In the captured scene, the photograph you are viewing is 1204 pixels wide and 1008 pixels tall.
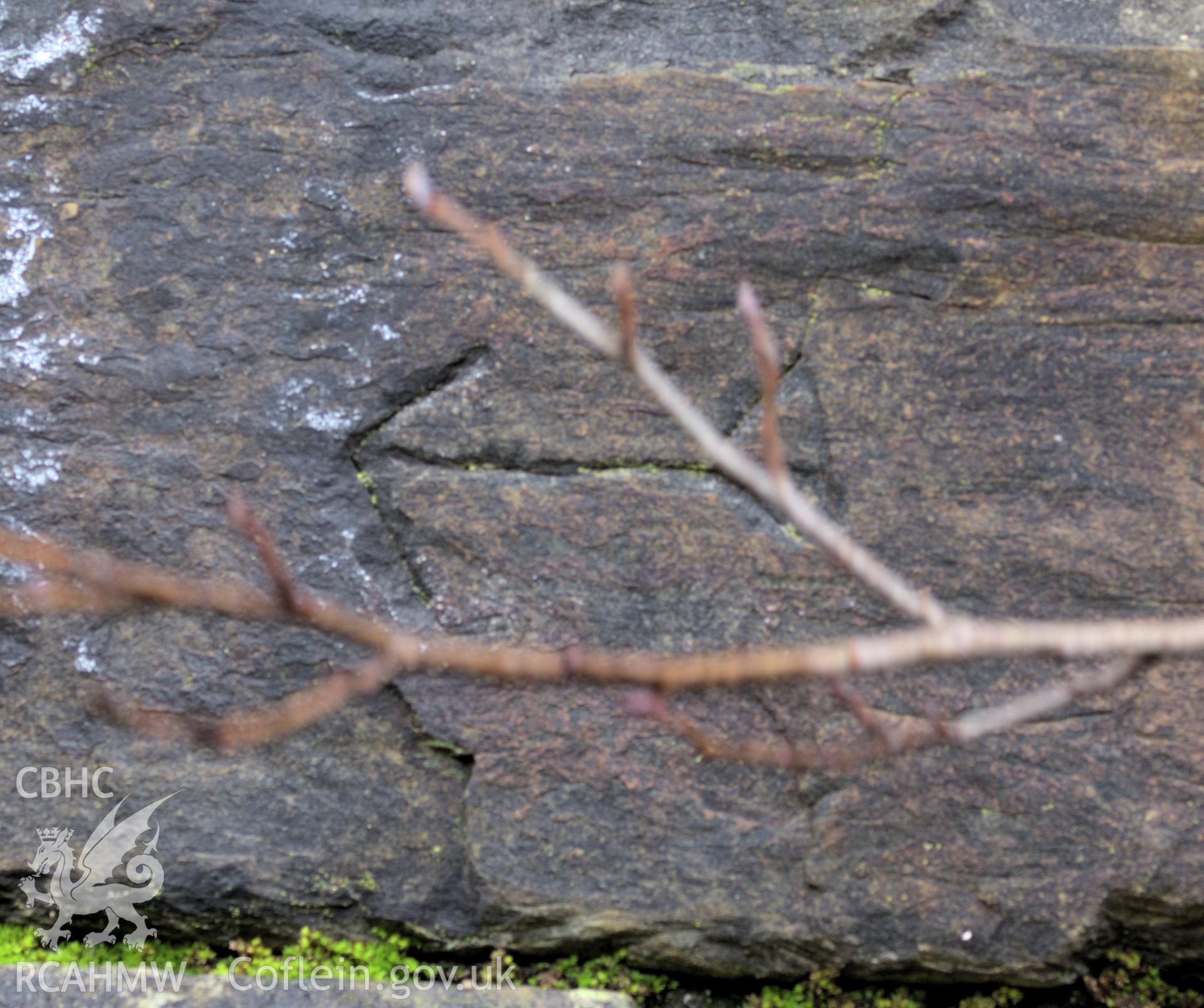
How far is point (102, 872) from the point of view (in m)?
2.01

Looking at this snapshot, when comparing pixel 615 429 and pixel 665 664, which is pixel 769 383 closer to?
pixel 665 664

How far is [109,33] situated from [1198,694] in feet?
7.02

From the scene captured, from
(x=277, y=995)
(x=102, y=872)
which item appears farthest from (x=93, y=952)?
(x=277, y=995)

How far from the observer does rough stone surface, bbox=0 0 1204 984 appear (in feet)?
6.25

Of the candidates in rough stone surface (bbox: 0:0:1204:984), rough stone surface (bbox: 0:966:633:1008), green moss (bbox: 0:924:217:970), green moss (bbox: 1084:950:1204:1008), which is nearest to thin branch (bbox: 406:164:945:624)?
rough stone surface (bbox: 0:0:1204:984)

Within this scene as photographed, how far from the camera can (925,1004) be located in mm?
1986

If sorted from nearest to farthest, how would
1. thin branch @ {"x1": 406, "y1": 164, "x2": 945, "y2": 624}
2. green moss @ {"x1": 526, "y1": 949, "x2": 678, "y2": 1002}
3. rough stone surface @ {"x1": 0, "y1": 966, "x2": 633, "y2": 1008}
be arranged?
thin branch @ {"x1": 406, "y1": 164, "x2": 945, "y2": 624} < rough stone surface @ {"x1": 0, "y1": 966, "x2": 633, "y2": 1008} < green moss @ {"x1": 526, "y1": 949, "x2": 678, "y2": 1002}

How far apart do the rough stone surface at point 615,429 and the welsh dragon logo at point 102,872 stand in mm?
40

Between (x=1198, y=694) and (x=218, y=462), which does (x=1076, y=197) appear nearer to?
(x=1198, y=694)

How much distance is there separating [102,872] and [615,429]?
1172 millimetres

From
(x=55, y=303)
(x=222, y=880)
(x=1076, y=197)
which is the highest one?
(x=1076, y=197)

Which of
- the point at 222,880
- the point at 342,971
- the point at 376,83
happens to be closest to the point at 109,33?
the point at 376,83

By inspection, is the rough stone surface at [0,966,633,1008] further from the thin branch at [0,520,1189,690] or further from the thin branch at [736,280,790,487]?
the thin branch at [736,280,790,487]

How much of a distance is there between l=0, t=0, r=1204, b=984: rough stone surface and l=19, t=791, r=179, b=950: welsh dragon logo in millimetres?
40
